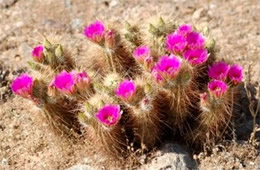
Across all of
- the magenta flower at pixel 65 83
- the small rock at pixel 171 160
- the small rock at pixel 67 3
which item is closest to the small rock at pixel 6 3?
the small rock at pixel 67 3

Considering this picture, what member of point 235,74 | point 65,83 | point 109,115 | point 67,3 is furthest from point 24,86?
point 67,3

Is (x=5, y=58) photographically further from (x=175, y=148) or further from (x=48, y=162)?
(x=175, y=148)

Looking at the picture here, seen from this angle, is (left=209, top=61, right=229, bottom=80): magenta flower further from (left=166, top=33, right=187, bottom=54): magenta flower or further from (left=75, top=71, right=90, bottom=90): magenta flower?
(left=75, top=71, right=90, bottom=90): magenta flower

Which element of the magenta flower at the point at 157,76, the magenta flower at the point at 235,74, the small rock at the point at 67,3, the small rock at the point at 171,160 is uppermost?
the magenta flower at the point at 157,76

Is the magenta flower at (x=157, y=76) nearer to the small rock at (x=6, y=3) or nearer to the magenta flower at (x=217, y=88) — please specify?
the magenta flower at (x=217, y=88)

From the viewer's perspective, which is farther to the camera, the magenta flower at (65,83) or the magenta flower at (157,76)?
the magenta flower at (65,83)
